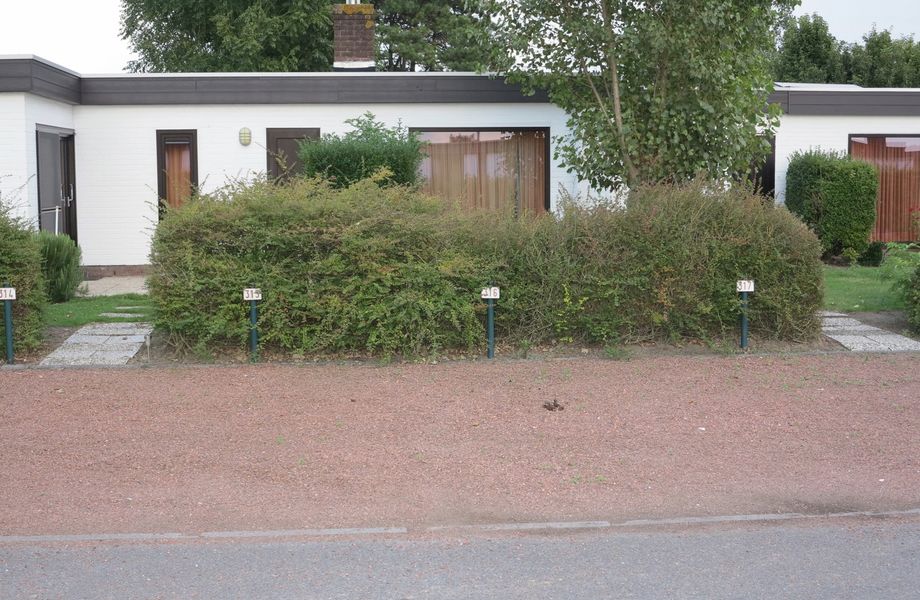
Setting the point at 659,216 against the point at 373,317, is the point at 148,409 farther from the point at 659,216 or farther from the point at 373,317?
the point at 659,216

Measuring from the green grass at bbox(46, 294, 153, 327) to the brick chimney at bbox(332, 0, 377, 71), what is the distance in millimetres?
6067

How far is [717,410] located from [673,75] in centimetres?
581

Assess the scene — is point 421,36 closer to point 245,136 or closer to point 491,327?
point 245,136

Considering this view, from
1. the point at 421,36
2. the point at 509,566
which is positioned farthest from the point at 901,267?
the point at 421,36

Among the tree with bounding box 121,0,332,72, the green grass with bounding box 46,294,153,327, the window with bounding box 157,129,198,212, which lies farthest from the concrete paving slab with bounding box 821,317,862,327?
the tree with bounding box 121,0,332,72

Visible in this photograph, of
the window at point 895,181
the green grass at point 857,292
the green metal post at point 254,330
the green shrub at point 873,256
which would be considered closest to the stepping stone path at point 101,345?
the green metal post at point 254,330

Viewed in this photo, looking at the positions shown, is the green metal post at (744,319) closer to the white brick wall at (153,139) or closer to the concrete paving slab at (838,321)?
the concrete paving slab at (838,321)

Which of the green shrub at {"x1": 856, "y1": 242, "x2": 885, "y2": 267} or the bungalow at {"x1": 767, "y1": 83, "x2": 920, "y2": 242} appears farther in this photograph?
the bungalow at {"x1": 767, "y1": 83, "x2": 920, "y2": 242}

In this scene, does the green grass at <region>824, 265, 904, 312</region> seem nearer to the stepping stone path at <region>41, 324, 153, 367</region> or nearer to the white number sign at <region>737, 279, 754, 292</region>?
the white number sign at <region>737, 279, 754, 292</region>

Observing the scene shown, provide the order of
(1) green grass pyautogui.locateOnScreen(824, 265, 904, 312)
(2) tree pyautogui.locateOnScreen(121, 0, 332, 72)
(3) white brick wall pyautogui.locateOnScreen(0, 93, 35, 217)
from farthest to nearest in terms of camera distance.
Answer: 1. (2) tree pyautogui.locateOnScreen(121, 0, 332, 72)
2. (3) white brick wall pyautogui.locateOnScreen(0, 93, 35, 217)
3. (1) green grass pyautogui.locateOnScreen(824, 265, 904, 312)

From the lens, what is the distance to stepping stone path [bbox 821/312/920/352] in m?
11.2

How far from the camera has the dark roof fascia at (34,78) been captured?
571 inches

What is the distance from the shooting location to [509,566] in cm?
544

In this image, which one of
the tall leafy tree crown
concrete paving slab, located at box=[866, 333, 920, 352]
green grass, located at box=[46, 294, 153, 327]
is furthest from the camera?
the tall leafy tree crown
